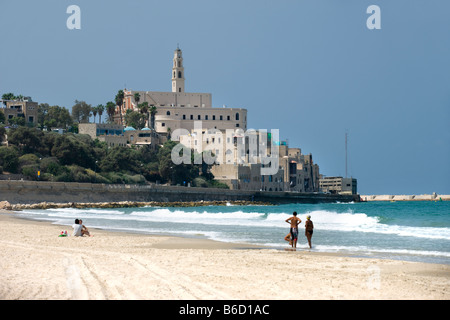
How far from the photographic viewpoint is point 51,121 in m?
138

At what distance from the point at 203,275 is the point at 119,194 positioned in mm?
87808

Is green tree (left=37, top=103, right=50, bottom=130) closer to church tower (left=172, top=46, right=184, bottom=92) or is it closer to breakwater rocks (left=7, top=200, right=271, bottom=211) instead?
church tower (left=172, top=46, right=184, bottom=92)

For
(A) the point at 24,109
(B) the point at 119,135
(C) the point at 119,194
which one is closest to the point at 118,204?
(C) the point at 119,194

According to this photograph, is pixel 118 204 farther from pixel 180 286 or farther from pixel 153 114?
pixel 180 286

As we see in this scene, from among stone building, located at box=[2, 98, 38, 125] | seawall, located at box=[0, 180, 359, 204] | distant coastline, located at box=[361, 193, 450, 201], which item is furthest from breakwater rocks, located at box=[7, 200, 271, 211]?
distant coastline, located at box=[361, 193, 450, 201]

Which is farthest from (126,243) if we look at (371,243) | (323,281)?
(323,281)

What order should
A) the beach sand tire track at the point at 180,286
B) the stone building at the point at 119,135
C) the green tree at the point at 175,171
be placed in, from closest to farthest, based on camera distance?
the beach sand tire track at the point at 180,286, the green tree at the point at 175,171, the stone building at the point at 119,135

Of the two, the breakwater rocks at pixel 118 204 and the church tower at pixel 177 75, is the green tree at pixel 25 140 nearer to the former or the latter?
the breakwater rocks at pixel 118 204

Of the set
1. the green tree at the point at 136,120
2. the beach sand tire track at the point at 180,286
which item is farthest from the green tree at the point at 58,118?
the beach sand tire track at the point at 180,286

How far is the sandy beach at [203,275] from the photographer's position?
36.4 ft

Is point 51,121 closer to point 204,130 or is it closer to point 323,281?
point 204,130

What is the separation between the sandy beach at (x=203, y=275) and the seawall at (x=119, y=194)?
65659 mm

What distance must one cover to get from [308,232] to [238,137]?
360 feet

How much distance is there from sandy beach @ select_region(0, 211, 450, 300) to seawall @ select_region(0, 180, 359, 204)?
65.7 m
